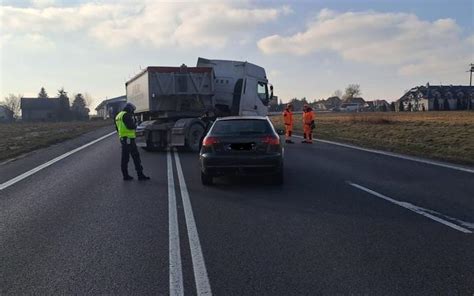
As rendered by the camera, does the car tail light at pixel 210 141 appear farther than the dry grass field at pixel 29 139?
No

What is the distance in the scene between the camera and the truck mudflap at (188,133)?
1778 cm

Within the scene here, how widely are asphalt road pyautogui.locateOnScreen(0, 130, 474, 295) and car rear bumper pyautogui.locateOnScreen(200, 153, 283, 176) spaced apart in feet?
1.09

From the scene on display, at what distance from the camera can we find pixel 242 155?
31.6ft

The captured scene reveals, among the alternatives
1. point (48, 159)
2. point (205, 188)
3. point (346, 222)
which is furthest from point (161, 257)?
point (48, 159)

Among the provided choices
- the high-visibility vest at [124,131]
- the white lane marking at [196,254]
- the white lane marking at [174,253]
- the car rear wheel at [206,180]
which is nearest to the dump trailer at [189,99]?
the high-visibility vest at [124,131]

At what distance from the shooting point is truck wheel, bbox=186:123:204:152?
711 inches

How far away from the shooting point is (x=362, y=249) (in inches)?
213

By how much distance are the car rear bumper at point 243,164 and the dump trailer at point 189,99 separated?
8.14 m

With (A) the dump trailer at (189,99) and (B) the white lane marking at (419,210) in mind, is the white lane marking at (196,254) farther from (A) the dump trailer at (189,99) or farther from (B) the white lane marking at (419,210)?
(A) the dump trailer at (189,99)

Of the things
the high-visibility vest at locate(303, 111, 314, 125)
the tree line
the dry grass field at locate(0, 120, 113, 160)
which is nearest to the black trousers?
the dry grass field at locate(0, 120, 113, 160)

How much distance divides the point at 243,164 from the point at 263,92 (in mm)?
11978

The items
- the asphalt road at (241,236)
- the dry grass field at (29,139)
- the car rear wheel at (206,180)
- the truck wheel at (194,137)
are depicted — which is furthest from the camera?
the dry grass field at (29,139)

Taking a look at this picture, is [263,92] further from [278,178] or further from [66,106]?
[66,106]

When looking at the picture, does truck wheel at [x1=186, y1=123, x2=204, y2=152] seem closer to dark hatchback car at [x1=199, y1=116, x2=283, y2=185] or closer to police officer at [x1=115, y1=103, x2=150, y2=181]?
police officer at [x1=115, y1=103, x2=150, y2=181]
